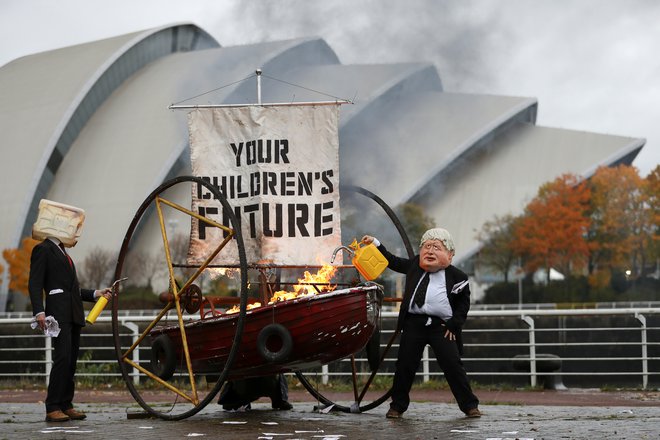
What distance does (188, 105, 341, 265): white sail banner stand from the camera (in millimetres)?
11703

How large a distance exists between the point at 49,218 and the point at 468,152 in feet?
173

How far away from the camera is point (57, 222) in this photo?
34.9 ft

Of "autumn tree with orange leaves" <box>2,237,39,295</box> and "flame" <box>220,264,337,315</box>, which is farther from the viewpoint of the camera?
"autumn tree with orange leaves" <box>2,237,39,295</box>

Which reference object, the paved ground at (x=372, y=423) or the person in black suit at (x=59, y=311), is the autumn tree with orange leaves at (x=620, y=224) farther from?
the person in black suit at (x=59, y=311)

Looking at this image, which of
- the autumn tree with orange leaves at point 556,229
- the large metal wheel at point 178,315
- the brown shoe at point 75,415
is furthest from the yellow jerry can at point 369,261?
the autumn tree with orange leaves at point 556,229

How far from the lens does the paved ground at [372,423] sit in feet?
28.1

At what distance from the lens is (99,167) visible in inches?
2552

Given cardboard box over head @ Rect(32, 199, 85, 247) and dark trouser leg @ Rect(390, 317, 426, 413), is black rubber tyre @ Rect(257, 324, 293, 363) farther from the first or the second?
cardboard box over head @ Rect(32, 199, 85, 247)

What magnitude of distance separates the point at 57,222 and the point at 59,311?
33.2 inches

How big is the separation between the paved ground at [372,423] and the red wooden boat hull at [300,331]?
1.64ft

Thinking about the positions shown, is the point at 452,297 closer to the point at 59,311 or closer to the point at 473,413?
the point at 473,413

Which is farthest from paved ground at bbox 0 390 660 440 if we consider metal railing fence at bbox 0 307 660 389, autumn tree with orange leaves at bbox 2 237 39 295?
autumn tree with orange leaves at bbox 2 237 39 295

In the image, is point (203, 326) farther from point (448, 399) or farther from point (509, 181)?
point (509, 181)

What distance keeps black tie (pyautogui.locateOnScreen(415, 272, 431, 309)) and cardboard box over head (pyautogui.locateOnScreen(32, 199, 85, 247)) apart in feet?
10.0
